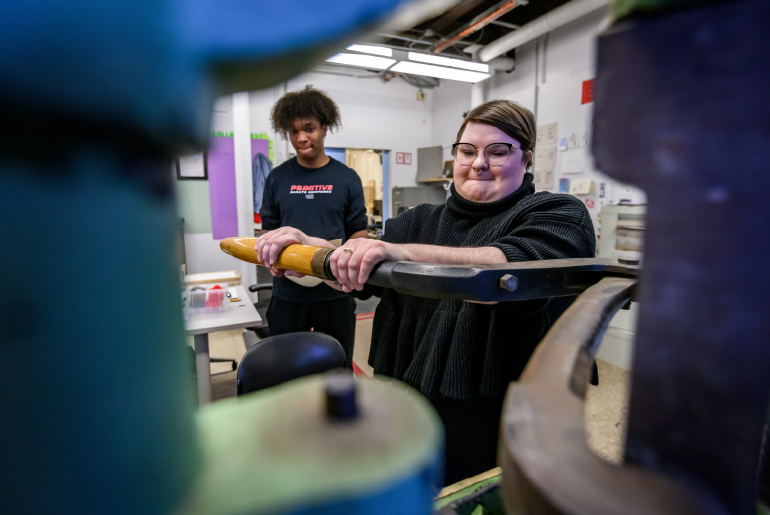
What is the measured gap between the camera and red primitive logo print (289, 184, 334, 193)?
2246 mm

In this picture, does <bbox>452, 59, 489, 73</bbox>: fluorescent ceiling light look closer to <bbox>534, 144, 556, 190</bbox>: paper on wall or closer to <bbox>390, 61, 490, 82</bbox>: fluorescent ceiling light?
<bbox>390, 61, 490, 82</bbox>: fluorescent ceiling light

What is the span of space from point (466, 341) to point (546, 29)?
398cm

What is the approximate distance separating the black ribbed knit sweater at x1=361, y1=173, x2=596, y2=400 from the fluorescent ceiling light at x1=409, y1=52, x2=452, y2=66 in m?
3.13

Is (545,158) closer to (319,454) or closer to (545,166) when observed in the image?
(545,166)

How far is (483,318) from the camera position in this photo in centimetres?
109

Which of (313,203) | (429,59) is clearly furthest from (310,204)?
(429,59)

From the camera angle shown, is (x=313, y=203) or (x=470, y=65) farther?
(x=470, y=65)

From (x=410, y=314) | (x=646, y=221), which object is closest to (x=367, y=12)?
(x=646, y=221)

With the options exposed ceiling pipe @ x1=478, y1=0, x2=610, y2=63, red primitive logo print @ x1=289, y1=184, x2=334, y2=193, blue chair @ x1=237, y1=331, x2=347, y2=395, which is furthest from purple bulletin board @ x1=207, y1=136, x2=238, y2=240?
blue chair @ x1=237, y1=331, x2=347, y2=395

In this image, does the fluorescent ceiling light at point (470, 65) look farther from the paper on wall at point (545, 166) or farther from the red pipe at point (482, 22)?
the paper on wall at point (545, 166)

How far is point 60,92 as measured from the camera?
125 mm

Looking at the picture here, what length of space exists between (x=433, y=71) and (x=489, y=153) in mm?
3401

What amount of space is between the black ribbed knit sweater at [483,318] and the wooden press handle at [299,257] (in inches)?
16.8

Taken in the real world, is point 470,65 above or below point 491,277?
above
